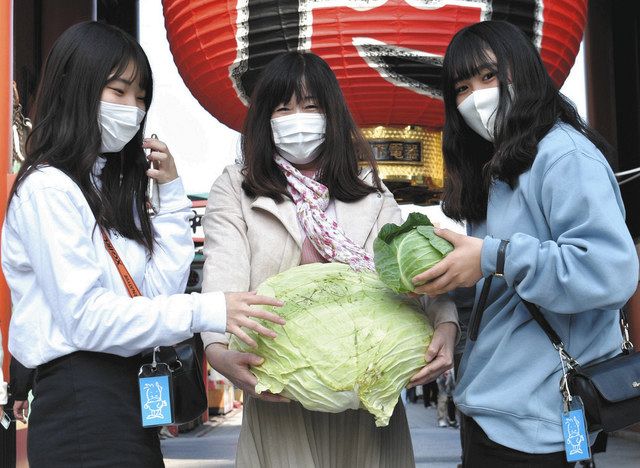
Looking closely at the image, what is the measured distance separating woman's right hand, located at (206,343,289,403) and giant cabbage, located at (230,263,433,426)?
0.06 feet

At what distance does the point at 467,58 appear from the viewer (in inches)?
81.1

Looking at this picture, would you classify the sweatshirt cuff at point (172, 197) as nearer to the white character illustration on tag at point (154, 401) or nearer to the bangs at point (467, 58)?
the white character illustration on tag at point (154, 401)

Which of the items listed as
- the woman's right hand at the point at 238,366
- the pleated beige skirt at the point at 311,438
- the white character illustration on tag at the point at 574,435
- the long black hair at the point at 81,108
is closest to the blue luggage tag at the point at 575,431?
the white character illustration on tag at the point at 574,435

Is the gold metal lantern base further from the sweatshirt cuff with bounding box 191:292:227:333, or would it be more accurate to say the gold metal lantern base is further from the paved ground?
the paved ground

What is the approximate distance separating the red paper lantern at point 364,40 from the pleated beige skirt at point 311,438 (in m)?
2.10

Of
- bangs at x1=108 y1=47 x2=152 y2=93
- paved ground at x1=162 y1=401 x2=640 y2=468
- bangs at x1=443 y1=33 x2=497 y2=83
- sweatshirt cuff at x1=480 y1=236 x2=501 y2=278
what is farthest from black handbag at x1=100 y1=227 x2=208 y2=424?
paved ground at x1=162 y1=401 x2=640 y2=468

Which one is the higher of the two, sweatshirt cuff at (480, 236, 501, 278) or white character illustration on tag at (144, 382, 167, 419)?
sweatshirt cuff at (480, 236, 501, 278)

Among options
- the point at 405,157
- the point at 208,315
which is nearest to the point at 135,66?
the point at 208,315

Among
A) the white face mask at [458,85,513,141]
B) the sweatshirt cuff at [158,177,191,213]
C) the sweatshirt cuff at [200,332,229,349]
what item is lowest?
the sweatshirt cuff at [200,332,229,349]

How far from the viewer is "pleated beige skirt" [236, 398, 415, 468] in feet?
6.93

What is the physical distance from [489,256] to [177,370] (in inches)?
33.0

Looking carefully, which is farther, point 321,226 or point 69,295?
point 321,226

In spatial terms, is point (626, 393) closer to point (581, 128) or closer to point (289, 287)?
point (581, 128)

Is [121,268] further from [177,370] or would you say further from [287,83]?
[287,83]
